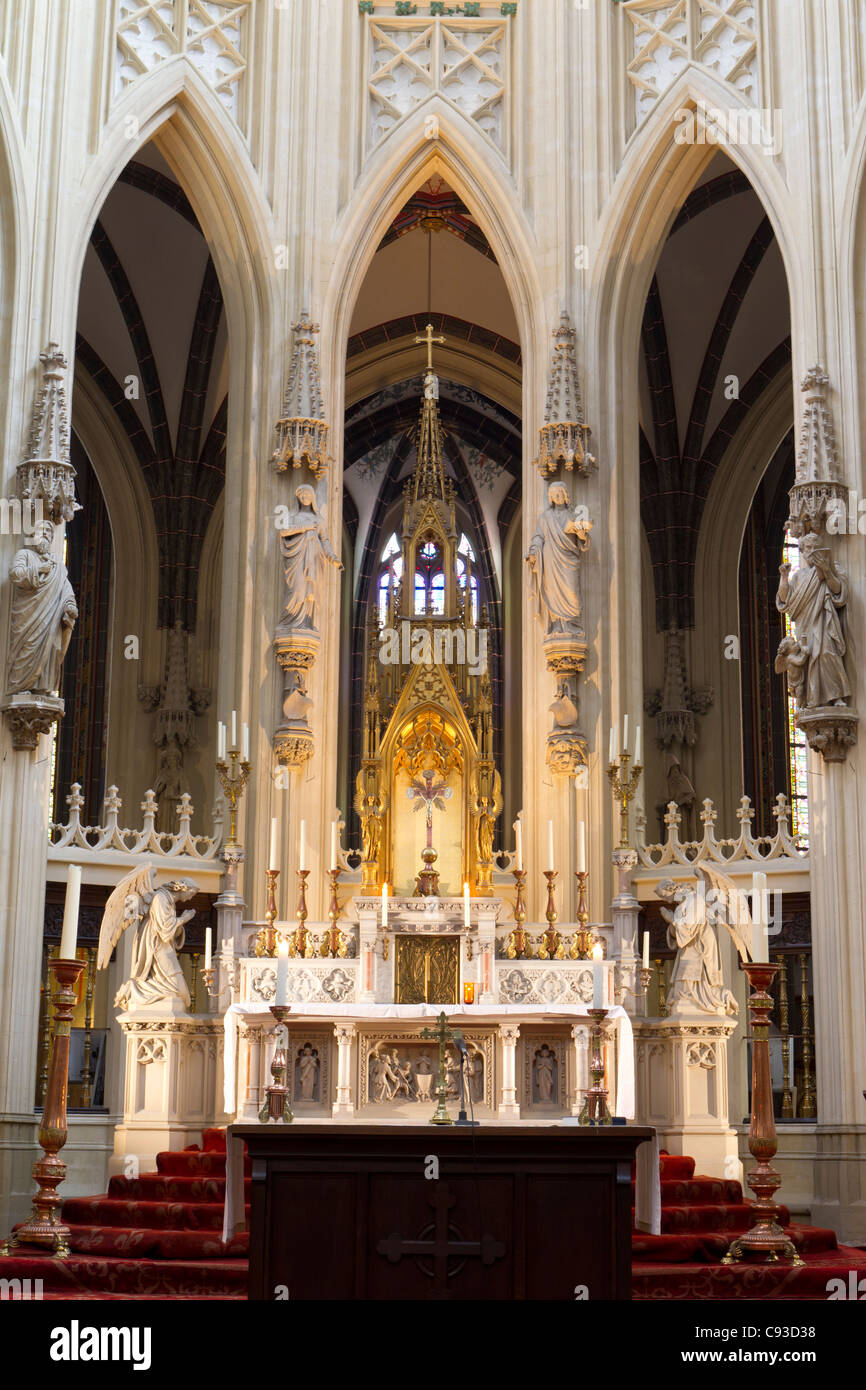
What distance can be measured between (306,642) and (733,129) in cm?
651

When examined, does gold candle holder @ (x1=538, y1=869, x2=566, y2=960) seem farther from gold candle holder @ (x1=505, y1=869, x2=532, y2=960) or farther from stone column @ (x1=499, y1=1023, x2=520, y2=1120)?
stone column @ (x1=499, y1=1023, x2=520, y2=1120)

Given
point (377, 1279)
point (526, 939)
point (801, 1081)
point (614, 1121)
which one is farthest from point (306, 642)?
point (377, 1279)

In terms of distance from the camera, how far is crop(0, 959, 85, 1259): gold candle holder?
34.0 ft

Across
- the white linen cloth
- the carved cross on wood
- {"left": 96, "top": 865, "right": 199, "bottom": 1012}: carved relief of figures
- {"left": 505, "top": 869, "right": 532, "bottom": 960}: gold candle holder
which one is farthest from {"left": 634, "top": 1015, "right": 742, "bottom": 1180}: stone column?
the carved cross on wood

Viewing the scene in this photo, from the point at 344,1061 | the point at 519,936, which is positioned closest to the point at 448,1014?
the point at 344,1061

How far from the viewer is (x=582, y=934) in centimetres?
1491

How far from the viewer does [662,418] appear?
23078 mm

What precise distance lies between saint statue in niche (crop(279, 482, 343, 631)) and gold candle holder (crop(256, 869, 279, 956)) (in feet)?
8.71

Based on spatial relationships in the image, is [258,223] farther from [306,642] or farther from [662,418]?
[662,418]

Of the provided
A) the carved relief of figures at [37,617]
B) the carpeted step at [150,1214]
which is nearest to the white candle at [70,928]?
the carpeted step at [150,1214]

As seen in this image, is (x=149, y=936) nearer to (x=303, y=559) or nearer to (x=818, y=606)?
(x=303, y=559)

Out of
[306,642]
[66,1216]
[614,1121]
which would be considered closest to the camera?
[614,1121]

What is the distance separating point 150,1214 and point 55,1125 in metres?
1.56
